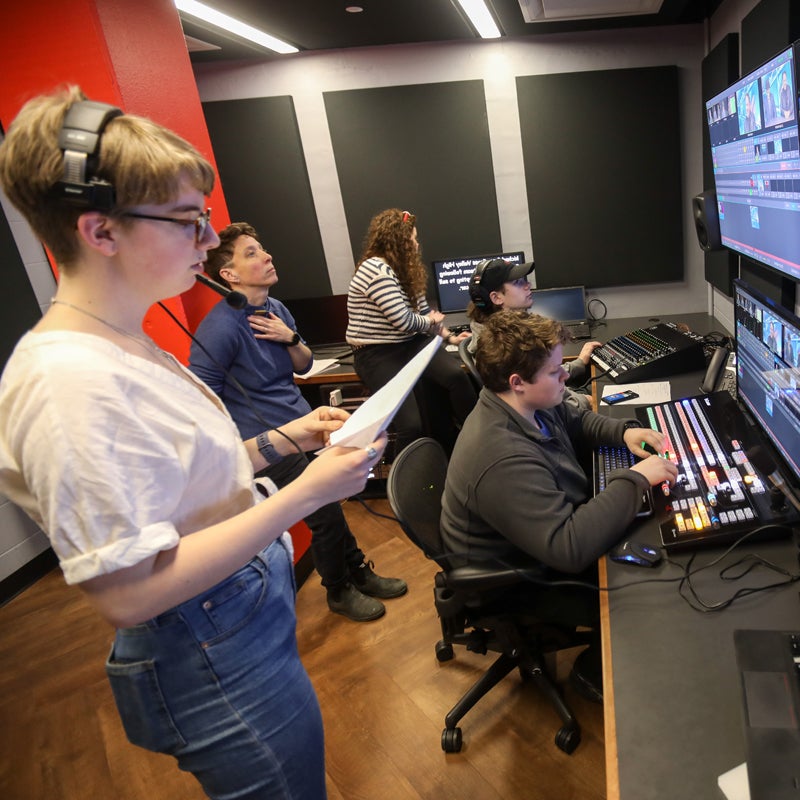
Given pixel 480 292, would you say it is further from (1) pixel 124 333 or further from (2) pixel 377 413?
(1) pixel 124 333

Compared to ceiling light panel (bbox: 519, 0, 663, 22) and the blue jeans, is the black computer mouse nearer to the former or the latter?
the blue jeans

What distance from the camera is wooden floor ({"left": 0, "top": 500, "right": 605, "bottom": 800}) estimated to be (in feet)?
5.38

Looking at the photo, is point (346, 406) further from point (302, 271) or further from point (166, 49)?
point (166, 49)

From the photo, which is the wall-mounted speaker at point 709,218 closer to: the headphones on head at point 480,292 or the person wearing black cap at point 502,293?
the person wearing black cap at point 502,293

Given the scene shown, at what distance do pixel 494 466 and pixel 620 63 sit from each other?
329cm

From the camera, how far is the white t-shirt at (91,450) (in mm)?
630

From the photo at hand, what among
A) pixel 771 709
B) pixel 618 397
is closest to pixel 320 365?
pixel 618 397

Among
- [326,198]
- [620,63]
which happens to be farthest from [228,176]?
[620,63]

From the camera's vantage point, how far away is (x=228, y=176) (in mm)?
3844

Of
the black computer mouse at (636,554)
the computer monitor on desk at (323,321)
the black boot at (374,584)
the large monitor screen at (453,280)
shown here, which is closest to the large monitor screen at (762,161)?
the black computer mouse at (636,554)

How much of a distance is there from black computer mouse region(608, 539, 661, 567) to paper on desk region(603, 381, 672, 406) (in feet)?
3.15

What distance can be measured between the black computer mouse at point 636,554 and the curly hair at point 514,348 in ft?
1.62

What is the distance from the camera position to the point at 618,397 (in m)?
A: 2.17

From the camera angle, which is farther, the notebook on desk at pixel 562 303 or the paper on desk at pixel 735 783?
the notebook on desk at pixel 562 303
